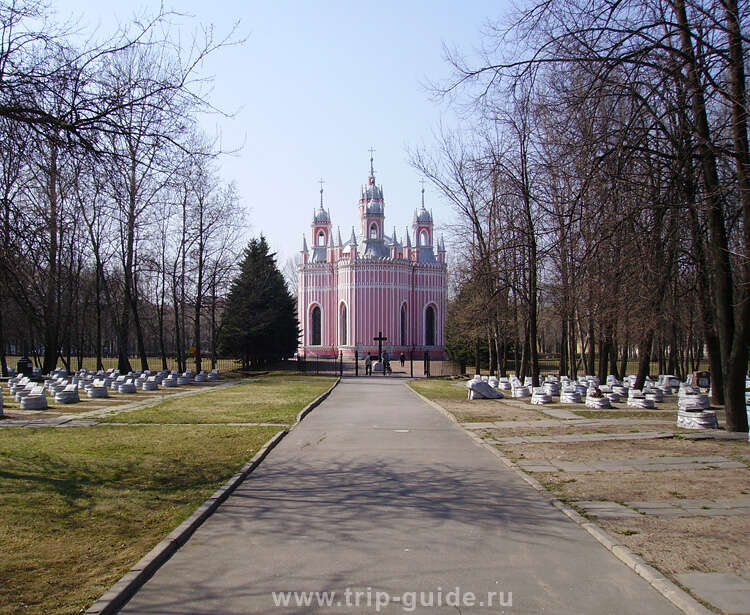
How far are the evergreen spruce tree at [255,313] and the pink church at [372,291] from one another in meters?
15.4

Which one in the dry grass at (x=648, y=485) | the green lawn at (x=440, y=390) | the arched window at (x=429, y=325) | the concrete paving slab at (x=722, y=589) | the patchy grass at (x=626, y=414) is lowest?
the green lawn at (x=440, y=390)

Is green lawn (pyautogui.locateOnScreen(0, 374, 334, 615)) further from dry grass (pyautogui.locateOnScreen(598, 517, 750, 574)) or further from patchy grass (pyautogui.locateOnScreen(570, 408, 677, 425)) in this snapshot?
patchy grass (pyautogui.locateOnScreen(570, 408, 677, 425))

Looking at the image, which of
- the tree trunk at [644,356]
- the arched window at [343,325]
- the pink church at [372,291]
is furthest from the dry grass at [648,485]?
the arched window at [343,325]

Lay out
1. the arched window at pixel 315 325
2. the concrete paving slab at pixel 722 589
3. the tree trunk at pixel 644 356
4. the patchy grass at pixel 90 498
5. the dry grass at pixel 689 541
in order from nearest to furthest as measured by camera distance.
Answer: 1. the concrete paving slab at pixel 722 589
2. the patchy grass at pixel 90 498
3. the dry grass at pixel 689 541
4. the tree trunk at pixel 644 356
5. the arched window at pixel 315 325

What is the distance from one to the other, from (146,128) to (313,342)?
6423 centimetres

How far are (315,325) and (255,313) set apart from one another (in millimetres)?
25930

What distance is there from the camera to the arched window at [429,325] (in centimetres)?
7200

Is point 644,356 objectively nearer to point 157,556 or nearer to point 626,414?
point 626,414

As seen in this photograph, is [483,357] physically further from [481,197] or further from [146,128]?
[146,128]

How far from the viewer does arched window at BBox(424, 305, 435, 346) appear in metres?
72.0

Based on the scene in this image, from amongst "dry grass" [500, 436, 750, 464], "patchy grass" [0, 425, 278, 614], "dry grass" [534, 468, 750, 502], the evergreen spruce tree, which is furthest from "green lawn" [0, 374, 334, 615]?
the evergreen spruce tree

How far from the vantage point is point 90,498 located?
320 inches

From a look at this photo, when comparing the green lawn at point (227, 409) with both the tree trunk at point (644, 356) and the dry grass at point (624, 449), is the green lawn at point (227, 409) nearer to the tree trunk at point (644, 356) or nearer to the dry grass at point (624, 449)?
the dry grass at point (624, 449)

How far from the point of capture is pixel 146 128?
8.66 meters
